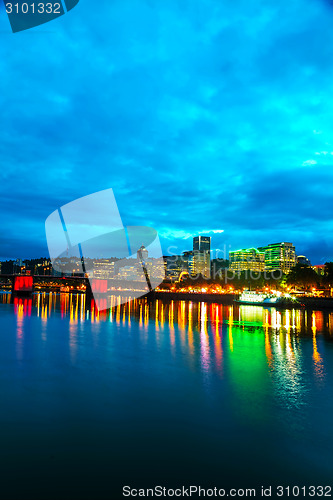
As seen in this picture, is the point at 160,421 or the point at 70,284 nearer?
the point at 160,421

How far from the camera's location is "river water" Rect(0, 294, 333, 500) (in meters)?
7.59

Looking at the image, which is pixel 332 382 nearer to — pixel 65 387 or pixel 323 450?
pixel 323 450

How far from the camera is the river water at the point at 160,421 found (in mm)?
7594

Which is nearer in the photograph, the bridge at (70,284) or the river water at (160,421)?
the river water at (160,421)

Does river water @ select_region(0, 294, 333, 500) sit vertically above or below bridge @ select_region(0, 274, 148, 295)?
below

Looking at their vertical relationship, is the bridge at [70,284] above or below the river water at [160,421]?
above

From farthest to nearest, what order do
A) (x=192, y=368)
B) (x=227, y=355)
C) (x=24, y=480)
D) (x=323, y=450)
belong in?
(x=227, y=355) < (x=192, y=368) < (x=323, y=450) < (x=24, y=480)

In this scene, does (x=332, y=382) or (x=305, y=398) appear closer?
(x=305, y=398)

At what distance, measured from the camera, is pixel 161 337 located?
28.2 m

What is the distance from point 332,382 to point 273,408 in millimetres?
5008

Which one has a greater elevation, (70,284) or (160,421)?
(70,284)

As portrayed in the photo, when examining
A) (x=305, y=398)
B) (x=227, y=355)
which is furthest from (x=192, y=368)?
(x=305, y=398)

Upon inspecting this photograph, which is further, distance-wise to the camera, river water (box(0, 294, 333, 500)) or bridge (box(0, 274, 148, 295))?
bridge (box(0, 274, 148, 295))

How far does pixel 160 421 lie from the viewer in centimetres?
1054
